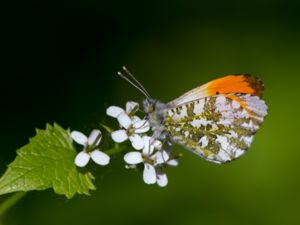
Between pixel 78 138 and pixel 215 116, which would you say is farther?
pixel 215 116

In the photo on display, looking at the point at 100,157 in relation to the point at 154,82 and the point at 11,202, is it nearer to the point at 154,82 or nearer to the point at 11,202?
the point at 11,202

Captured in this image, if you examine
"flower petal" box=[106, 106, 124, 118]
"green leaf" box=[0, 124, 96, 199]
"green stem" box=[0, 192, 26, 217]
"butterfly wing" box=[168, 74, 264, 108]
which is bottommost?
"green stem" box=[0, 192, 26, 217]

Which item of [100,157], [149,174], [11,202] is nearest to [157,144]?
[149,174]

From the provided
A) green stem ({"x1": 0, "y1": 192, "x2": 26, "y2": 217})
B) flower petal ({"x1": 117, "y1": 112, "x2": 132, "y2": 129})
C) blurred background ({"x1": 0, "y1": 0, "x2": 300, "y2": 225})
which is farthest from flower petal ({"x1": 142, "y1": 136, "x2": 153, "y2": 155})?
blurred background ({"x1": 0, "y1": 0, "x2": 300, "y2": 225})

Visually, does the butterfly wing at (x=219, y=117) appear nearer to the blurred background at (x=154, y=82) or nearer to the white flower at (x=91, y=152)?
the white flower at (x=91, y=152)

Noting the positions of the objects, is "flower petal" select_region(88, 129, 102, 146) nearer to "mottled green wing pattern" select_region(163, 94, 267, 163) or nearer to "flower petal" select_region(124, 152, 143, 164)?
"flower petal" select_region(124, 152, 143, 164)

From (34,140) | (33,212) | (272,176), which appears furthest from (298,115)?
(34,140)

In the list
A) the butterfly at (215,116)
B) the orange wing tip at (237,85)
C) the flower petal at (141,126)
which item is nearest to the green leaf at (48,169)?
the flower petal at (141,126)
